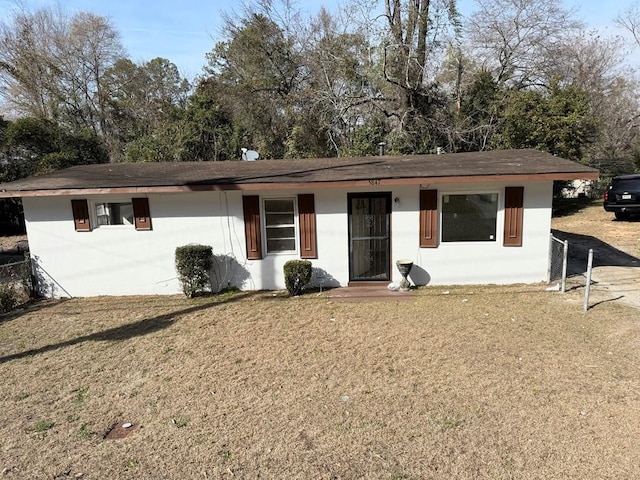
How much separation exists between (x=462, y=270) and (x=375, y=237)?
1.90 m

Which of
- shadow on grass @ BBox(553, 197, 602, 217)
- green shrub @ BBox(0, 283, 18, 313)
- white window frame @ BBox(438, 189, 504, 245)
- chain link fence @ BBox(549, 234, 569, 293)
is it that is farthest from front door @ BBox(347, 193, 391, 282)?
shadow on grass @ BBox(553, 197, 602, 217)

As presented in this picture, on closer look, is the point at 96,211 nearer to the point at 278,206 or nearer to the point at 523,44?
the point at 278,206

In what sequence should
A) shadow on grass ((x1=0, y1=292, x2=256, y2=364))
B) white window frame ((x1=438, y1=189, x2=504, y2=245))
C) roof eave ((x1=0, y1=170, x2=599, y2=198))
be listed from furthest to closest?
white window frame ((x1=438, y1=189, x2=504, y2=245)) < roof eave ((x1=0, y1=170, x2=599, y2=198)) < shadow on grass ((x1=0, y1=292, x2=256, y2=364))

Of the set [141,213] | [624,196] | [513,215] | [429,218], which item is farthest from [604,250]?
[141,213]

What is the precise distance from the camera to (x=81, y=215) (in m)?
8.38

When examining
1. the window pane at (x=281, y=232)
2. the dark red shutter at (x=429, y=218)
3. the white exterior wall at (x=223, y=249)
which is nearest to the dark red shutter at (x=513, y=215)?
the white exterior wall at (x=223, y=249)

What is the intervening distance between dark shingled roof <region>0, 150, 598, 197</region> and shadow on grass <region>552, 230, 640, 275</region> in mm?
2588

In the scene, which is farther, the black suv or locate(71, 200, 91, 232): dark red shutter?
the black suv

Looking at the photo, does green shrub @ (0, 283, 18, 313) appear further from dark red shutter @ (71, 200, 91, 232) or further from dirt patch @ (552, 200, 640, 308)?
dirt patch @ (552, 200, 640, 308)

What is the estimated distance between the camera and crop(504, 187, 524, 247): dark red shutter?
798 cm

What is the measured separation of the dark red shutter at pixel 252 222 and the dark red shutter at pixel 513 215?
4909mm

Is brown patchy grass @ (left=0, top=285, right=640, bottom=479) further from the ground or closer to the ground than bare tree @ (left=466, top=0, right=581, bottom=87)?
closer to the ground

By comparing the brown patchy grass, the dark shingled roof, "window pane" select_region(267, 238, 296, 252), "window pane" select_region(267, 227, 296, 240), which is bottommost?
the brown patchy grass

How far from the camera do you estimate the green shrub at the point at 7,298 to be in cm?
786
